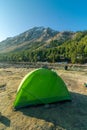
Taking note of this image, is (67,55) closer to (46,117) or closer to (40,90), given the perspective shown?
(40,90)

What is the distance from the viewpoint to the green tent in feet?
44.9

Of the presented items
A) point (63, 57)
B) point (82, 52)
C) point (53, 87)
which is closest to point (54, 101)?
point (53, 87)

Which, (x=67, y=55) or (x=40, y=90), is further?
(x=67, y=55)

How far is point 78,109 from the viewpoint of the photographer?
13.7m

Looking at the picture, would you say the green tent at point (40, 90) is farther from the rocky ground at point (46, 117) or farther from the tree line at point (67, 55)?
the tree line at point (67, 55)

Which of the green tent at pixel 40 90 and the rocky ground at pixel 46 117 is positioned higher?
the green tent at pixel 40 90

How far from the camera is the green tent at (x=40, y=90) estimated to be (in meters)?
13.7

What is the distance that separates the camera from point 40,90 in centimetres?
1409

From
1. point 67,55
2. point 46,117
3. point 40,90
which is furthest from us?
point 67,55

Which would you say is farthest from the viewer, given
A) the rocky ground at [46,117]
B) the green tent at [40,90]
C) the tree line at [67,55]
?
the tree line at [67,55]

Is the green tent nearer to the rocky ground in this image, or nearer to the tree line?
the rocky ground

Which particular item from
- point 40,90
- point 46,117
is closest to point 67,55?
point 40,90

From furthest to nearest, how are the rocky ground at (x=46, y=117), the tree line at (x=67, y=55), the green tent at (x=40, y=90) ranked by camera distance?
the tree line at (x=67, y=55), the green tent at (x=40, y=90), the rocky ground at (x=46, y=117)

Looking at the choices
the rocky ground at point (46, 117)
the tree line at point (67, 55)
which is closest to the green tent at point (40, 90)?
the rocky ground at point (46, 117)
